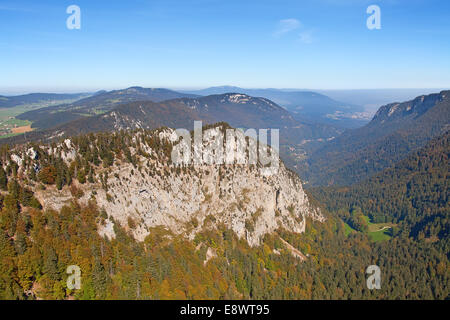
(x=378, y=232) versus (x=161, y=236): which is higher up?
(x=161, y=236)

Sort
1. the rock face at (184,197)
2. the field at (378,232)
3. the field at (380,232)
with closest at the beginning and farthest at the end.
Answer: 1. the rock face at (184,197)
2. the field at (380,232)
3. the field at (378,232)

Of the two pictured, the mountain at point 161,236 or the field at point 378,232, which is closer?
the mountain at point 161,236

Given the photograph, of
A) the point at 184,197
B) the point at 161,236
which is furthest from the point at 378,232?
the point at 161,236

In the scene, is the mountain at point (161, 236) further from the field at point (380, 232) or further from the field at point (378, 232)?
the field at point (378, 232)

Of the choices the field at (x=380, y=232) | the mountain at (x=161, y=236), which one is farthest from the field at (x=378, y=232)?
the mountain at (x=161, y=236)

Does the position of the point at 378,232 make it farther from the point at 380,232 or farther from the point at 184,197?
the point at 184,197

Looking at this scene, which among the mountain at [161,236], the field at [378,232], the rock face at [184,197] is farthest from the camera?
the field at [378,232]
